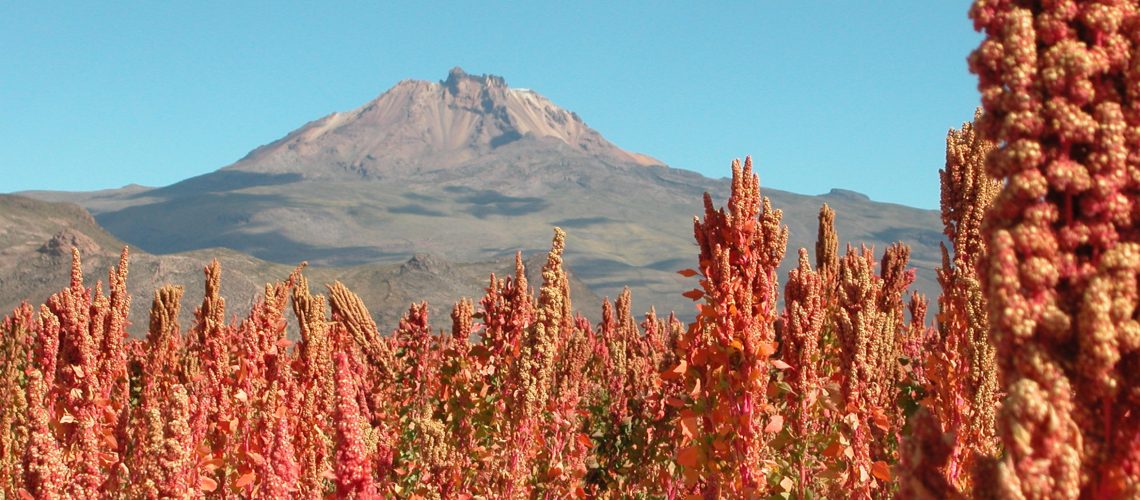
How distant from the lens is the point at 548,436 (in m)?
7.54

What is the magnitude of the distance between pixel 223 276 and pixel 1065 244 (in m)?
24.1

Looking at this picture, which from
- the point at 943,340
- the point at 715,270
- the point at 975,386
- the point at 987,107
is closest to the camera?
the point at 987,107

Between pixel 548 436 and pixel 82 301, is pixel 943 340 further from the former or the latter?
pixel 82 301

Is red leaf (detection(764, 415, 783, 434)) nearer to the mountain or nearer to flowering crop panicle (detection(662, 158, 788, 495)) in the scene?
flowering crop panicle (detection(662, 158, 788, 495))

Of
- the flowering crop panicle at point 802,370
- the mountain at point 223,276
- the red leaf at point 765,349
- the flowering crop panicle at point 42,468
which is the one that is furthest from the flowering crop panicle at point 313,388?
the mountain at point 223,276

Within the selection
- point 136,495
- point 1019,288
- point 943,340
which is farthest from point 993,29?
point 943,340

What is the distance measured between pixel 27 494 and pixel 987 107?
233cm

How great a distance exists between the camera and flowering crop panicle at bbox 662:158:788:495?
191 inches

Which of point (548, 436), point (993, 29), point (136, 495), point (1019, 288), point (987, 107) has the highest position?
point (993, 29)

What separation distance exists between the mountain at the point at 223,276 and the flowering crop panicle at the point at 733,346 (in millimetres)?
16694

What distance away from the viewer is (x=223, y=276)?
2433 centimetres

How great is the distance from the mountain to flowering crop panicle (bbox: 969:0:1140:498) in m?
19.9

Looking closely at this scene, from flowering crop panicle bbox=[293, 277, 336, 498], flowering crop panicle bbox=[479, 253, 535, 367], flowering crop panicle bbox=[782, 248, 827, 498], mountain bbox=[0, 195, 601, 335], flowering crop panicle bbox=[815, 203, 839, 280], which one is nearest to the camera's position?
flowering crop panicle bbox=[293, 277, 336, 498]

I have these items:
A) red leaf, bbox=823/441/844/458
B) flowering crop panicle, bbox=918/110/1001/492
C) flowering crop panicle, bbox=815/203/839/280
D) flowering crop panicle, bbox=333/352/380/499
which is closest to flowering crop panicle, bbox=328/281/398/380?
flowering crop panicle, bbox=815/203/839/280
